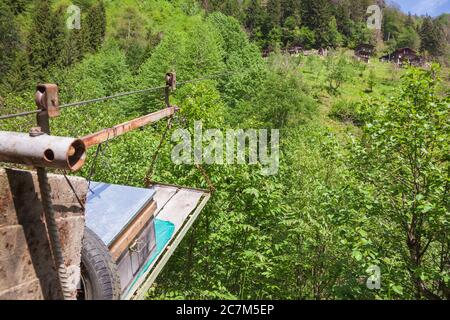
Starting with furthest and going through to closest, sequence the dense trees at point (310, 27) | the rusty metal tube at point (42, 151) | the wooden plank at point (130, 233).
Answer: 1. the dense trees at point (310, 27)
2. the wooden plank at point (130, 233)
3. the rusty metal tube at point (42, 151)

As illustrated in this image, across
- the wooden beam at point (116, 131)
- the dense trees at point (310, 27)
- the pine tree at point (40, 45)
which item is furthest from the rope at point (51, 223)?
the dense trees at point (310, 27)

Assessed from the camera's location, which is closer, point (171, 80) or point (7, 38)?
point (171, 80)

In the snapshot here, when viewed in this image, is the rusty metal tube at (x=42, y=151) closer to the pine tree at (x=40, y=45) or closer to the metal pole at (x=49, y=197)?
the metal pole at (x=49, y=197)

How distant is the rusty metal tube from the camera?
1.97m

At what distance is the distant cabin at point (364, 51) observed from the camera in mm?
97050

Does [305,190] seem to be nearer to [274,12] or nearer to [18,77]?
[18,77]

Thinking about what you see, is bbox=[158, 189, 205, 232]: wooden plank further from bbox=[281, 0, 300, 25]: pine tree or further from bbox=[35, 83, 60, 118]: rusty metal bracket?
bbox=[281, 0, 300, 25]: pine tree

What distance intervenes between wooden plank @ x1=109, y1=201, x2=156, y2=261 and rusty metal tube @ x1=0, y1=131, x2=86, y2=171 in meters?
2.56

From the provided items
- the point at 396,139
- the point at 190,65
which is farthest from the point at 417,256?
the point at 190,65

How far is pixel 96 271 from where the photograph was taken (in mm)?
3740

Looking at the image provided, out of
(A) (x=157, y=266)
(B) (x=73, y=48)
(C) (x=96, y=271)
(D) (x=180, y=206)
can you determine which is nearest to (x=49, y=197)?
(C) (x=96, y=271)

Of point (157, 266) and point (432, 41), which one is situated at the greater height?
point (432, 41)

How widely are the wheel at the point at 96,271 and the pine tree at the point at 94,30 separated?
196ft

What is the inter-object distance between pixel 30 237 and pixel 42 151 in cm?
75
